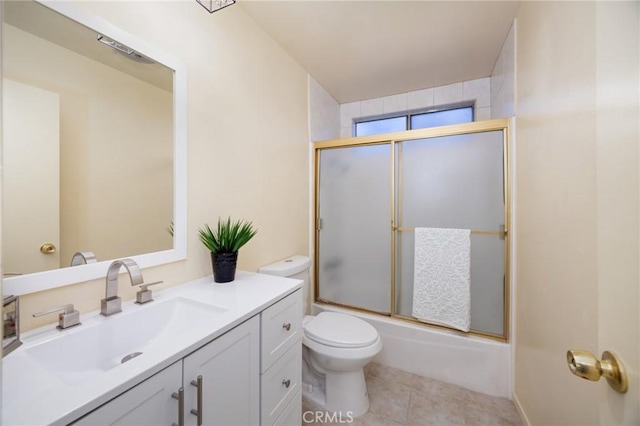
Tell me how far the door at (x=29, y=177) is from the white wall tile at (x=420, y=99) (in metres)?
2.62

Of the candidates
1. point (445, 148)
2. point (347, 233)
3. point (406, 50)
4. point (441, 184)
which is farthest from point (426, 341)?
point (406, 50)

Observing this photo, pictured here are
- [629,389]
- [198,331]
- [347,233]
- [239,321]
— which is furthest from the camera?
[347,233]

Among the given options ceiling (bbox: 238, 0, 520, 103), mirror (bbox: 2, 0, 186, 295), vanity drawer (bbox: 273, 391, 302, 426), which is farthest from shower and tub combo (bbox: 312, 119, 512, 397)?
mirror (bbox: 2, 0, 186, 295)

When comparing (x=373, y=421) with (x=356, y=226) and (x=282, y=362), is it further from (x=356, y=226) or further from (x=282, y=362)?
(x=356, y=226)

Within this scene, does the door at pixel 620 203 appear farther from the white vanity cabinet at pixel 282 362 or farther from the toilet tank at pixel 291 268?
the toilet tank at pixel 291 268

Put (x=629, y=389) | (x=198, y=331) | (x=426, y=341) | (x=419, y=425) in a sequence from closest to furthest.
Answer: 1. (x=629, y=389)
2. (x=198, y=331)
3. (x=419, y=425)
4. (x=426, y=341)

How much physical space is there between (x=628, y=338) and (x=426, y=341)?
158 cm

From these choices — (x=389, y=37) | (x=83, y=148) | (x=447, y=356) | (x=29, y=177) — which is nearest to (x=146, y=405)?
(x=29, y=177)

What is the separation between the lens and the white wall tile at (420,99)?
2535 millimetres

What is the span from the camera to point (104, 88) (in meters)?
0.96

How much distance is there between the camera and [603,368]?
497 millimetres

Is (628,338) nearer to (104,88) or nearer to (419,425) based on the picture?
(419,425)

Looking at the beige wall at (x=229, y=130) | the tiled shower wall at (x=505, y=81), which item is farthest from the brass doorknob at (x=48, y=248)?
the tiled shower wall at (x=505, y=81)

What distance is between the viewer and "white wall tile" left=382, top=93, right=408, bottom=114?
2.65 m
